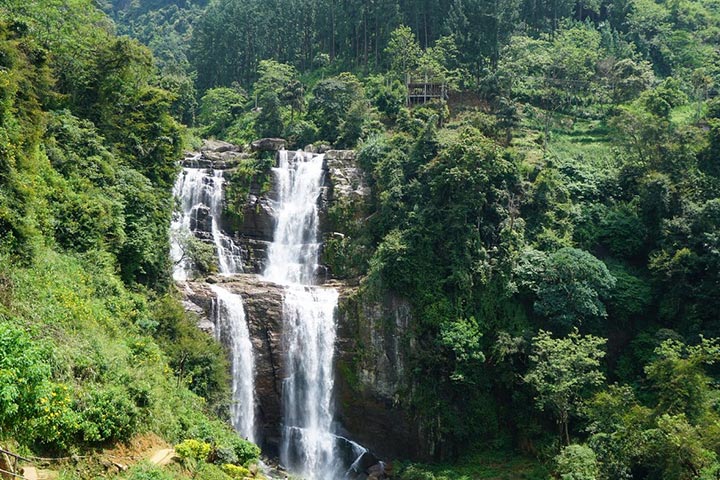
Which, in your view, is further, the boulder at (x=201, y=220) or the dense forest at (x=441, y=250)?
the boulder at (x=201, y=220)

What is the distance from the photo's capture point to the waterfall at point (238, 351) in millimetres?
28234

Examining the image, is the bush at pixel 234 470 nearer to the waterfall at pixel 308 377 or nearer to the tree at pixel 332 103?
the waterfall at pixel 308 377

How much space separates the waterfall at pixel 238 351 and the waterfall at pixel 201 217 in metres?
3.66

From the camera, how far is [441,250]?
31.2m

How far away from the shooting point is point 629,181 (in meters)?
36.7

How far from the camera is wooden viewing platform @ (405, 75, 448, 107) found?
4450cm

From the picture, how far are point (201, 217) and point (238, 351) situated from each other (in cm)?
932

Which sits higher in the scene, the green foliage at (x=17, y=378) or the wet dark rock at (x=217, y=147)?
the wet dark rock at (x=217, y=147)

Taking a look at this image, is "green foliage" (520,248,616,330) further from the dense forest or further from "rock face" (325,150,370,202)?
"rock face" (325,150,370,202)

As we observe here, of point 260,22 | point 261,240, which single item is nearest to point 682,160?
point 261,240

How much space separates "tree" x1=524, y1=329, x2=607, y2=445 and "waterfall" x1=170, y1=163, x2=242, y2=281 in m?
16.4

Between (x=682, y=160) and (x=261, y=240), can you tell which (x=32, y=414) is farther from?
(x=682, y=160)

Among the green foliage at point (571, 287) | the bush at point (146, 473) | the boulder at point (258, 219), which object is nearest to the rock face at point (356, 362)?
the boulder at point (258, 219)

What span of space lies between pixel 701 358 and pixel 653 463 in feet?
14.4
